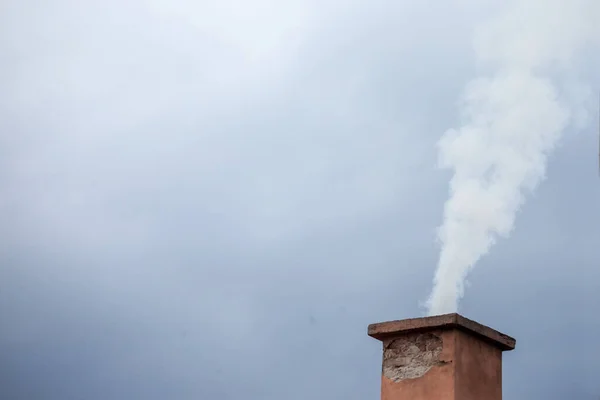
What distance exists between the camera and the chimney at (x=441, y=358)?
18.7ft

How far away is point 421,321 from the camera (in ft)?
19.3

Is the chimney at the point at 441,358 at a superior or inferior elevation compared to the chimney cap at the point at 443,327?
inferior

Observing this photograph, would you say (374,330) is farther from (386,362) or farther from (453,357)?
(453,357)

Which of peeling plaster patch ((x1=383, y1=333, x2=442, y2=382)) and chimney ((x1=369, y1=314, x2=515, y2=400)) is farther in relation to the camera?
peeling plaster patch ((x1=383, y1=333, x2=442, y2=382))

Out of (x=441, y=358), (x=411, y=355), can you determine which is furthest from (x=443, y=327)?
(x=411, y=355)

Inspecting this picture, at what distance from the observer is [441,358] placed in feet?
18.9

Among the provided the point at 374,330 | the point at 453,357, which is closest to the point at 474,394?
the point at 453,357

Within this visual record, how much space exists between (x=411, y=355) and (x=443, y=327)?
1.06 ft

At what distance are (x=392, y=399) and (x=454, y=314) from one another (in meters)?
0.77

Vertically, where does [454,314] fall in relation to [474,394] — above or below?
above

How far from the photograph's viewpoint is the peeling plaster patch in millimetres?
5824

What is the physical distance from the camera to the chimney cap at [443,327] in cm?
574

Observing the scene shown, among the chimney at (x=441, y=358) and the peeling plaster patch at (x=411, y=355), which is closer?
the chimney at (x=441, y=358)

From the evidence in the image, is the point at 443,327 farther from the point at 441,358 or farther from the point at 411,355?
the point at 411,355
